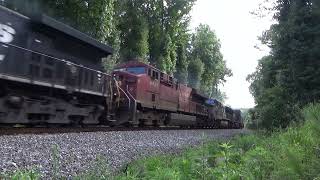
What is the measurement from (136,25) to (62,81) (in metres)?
25.3

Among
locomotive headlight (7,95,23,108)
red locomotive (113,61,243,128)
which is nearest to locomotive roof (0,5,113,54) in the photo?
locomotive headlight (7,95,23,108)

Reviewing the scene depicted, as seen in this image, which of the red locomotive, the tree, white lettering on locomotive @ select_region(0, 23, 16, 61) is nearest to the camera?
white lettering on locomotive @ select_region(0, 23, 16, 61)

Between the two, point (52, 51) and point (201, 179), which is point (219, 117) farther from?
point (201, 179)

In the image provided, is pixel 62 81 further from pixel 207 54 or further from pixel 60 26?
pixel 207 54

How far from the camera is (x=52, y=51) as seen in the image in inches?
519

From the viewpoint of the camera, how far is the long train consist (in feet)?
36.2

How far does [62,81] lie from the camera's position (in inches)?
516

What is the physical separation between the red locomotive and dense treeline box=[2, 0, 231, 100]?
3507 millimetres

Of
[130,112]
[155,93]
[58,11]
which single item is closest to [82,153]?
[130,112]

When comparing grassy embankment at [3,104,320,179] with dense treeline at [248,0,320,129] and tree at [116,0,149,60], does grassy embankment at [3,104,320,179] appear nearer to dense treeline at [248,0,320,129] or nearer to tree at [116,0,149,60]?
dense treeline at [248,0,320,129]

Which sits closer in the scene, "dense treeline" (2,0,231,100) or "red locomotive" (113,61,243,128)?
"red locomotive" (113,61,243,128)

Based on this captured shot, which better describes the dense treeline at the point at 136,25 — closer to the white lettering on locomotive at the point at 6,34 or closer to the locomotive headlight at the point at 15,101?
the white lettering on locomotive at the point at 6,34

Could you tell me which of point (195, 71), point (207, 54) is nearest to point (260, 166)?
point (195, 71)

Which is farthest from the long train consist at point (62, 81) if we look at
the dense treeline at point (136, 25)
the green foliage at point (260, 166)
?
the green foliage at point (260, 166)
